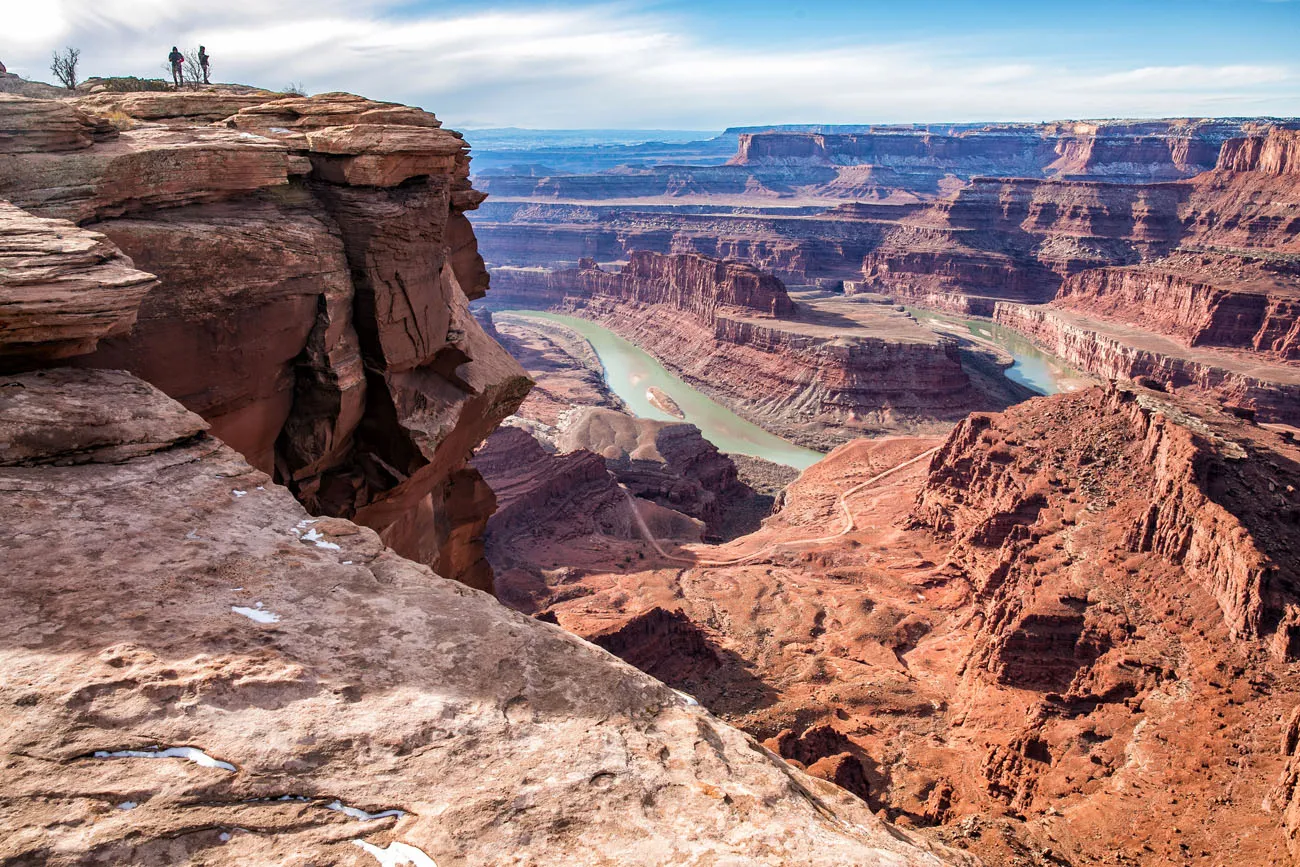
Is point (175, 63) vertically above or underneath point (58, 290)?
above

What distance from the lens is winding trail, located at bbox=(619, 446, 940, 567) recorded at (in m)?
Answer: 36.1

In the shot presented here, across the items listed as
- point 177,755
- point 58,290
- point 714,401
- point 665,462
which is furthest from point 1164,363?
point 177,755

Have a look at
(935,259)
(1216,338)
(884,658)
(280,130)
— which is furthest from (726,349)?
(280,130)

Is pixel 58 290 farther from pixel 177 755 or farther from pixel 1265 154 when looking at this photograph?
pixel 1265 154

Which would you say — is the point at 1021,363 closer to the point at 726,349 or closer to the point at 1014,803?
the point at 726,349

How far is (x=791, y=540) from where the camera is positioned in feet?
126

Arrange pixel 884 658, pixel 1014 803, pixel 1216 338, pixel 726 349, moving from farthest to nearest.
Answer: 1. pixel 726 349
2. pixel 1216 338
3. pixel 884 658
4. pixel 1014 803

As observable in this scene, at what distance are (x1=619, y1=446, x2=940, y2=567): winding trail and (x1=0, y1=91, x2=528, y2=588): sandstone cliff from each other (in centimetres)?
1988

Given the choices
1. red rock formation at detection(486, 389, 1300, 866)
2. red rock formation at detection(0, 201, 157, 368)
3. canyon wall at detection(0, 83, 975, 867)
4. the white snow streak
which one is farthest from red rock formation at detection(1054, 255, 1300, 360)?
the white snow streak

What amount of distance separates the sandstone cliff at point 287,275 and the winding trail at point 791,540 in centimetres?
1988

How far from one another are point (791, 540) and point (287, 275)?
2917 cm

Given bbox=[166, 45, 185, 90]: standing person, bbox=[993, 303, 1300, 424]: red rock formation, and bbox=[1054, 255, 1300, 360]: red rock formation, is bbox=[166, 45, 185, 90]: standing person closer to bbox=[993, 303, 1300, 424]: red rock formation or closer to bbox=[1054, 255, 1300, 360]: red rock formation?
bbox=[993, 303, 1300, 424]: red rock formation

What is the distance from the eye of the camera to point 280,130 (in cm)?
1383

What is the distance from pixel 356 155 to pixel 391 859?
37.0ft
